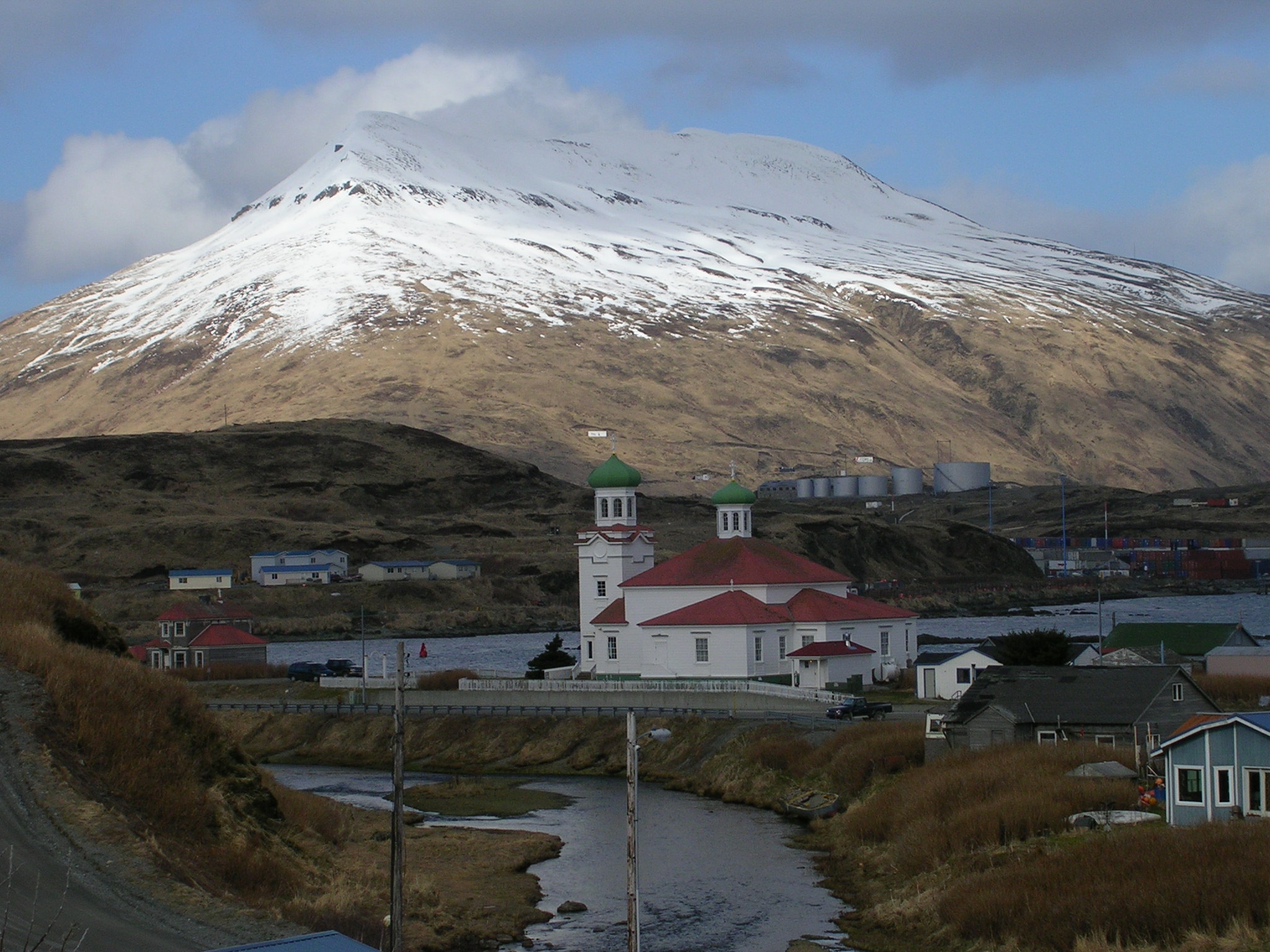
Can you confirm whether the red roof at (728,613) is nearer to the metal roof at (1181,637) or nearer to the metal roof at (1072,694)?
the metal roof at (1181,637)

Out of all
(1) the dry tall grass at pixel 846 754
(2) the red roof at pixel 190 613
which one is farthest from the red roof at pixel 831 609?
(2) the red roof at pixel 190 613

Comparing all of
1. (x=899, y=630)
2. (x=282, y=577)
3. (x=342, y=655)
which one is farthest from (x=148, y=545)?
(x=899, y=630)

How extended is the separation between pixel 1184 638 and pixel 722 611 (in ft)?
55.8

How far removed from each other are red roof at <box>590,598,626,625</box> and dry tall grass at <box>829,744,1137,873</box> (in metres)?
25.9

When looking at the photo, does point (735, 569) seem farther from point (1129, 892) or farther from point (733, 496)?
point (1129, 892)

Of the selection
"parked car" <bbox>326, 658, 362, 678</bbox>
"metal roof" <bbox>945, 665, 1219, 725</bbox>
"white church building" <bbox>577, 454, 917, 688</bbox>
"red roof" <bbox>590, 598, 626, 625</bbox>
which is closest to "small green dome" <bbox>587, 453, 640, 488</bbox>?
"white church building" <bbox>577, 454, 917, 688</bbox>

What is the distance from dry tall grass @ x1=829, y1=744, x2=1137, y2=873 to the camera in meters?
33.1

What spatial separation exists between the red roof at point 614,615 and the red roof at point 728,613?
6.76 ft

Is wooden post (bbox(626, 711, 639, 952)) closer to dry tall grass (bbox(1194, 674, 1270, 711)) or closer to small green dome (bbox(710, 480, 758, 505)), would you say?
dry tall grass (bbox(1194, 674, 1270, 711))

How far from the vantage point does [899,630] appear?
217 ft

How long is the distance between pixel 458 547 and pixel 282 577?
2312cm

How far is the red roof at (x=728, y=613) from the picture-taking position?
62.0 m

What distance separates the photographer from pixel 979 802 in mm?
34906

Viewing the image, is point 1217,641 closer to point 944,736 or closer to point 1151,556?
point 944,736
